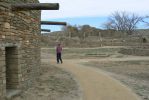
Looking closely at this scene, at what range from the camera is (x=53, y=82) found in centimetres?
1500

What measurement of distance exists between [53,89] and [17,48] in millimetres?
2299

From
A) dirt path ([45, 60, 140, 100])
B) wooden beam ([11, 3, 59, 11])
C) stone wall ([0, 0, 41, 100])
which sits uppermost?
wooden beam ([11, 3, 59, 11])

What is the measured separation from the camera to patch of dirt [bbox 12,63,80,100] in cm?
1179

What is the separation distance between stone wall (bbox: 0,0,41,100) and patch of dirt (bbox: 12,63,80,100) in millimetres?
382

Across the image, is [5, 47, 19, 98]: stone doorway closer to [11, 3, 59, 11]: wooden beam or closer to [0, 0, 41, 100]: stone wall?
[0, 0, 41, 100]: stone wall

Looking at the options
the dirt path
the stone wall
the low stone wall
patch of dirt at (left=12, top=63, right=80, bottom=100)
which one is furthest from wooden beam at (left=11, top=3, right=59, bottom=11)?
the low stone wall

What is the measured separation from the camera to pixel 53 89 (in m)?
13.2

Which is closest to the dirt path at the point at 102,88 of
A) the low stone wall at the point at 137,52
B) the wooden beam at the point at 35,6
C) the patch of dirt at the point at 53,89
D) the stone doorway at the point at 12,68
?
the patch of dirt at the point at 53,89

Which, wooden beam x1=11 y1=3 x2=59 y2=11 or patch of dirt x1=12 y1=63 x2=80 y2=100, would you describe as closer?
wooden beam x1=11 y1=3 x2=59 y2=11

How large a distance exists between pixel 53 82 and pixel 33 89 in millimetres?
2045

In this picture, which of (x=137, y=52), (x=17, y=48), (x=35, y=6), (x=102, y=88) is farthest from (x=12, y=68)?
(x=137, y=52)

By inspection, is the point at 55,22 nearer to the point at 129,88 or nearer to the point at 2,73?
the point at 129,88

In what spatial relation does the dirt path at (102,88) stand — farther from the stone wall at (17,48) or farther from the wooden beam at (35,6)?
the wooden beam at (35,6)

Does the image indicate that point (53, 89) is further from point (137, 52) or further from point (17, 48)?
point (137, 52)
